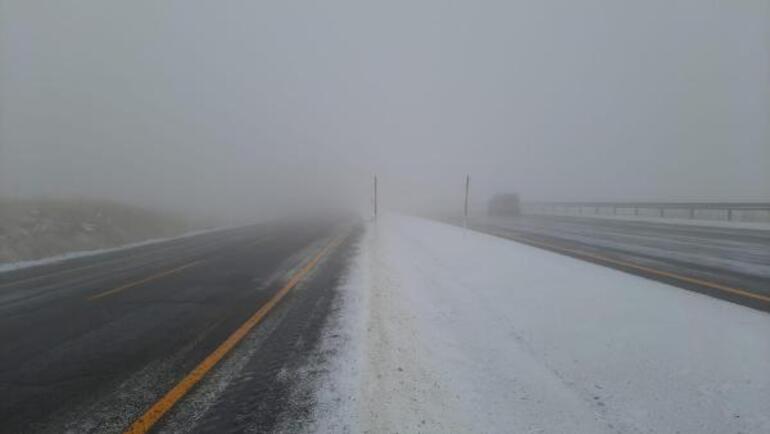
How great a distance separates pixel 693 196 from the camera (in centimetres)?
5231

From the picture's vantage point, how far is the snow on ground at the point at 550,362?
12.3 ft

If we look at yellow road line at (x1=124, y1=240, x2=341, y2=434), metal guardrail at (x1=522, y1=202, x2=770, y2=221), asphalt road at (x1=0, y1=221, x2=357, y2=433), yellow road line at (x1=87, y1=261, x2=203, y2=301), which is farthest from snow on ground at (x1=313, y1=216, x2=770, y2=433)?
metal guardrail at (x1=522, y1=202, x2=770, y2=221)

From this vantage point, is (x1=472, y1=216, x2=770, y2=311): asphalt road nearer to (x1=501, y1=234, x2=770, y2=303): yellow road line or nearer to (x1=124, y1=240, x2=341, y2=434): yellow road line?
(x1=501, y1=234, x2=770, y2=303): yellow road line

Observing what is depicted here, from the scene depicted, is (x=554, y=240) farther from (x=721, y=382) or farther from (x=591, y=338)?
(x=721, y=382)

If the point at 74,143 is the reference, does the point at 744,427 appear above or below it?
below

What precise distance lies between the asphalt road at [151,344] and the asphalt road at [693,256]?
6.39 metres

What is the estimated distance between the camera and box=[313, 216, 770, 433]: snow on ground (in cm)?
375

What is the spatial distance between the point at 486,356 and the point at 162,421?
10.5 ft

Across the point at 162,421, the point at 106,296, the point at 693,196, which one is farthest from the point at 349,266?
the point at 693,196

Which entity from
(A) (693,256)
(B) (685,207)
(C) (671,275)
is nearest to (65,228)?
(C) (671,275)

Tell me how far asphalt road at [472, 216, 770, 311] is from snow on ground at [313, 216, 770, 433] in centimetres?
86

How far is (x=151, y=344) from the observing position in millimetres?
5883

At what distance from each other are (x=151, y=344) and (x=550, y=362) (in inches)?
184

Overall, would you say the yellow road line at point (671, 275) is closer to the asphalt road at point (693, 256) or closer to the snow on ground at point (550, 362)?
the asphalt road at point (693, 256)
